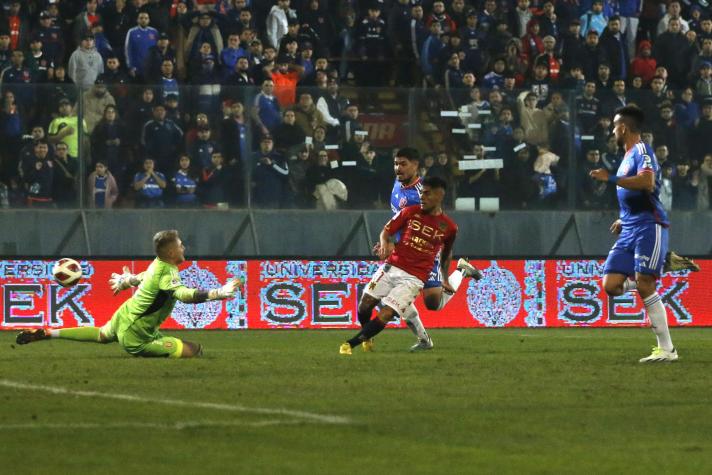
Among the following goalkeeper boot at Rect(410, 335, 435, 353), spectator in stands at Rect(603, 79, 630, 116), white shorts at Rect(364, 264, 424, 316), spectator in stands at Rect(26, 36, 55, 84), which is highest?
spectator in stands at Rect(26, 36, 55, 84)

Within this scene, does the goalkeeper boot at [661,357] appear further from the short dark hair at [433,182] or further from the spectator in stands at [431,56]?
the spectator in stands at [431,56]

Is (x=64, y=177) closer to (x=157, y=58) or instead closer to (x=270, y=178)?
(x=270, y=178)

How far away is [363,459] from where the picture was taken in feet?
24.5

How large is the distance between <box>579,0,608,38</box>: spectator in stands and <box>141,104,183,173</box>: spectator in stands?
855 cm

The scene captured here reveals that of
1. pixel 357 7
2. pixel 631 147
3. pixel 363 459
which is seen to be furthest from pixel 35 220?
pixel 363 459

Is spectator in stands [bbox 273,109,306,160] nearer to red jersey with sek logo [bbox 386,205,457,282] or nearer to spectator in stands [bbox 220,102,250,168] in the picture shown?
spectator in stands [bbox 220,102,250,168]

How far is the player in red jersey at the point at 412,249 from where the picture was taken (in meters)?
14.0

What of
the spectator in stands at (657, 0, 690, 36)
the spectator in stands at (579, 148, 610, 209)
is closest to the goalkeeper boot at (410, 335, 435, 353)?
the spectator in stands at (579, 148, 610, 209)

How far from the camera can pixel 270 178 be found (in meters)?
20.8

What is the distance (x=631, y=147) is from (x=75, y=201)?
929cm

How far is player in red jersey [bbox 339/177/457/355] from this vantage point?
551 inches

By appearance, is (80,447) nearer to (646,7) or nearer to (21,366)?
(21,366)

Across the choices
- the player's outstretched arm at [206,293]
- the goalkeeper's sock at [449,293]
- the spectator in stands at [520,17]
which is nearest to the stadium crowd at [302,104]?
the spectator in stands at [520,17]

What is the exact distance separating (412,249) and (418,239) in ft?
0.34
